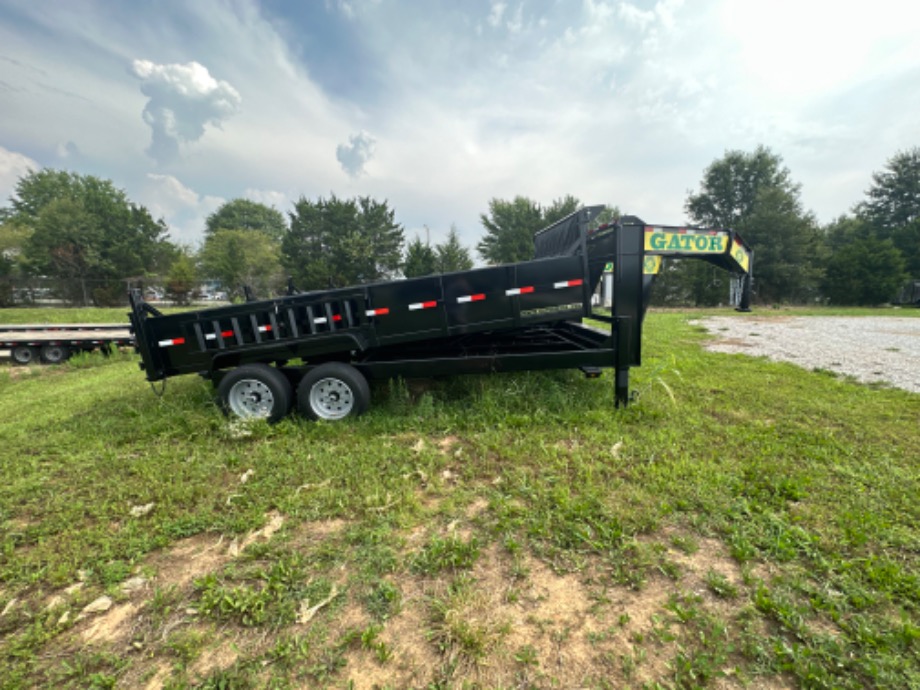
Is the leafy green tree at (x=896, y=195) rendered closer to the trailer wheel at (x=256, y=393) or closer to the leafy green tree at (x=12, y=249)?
the trailer wheel at (x=256, y=393)

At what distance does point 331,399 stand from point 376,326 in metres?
1.03

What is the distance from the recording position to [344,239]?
38031 mm

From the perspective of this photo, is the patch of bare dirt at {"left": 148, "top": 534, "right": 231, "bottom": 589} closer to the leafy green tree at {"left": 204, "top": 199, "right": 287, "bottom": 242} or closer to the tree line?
the tree line

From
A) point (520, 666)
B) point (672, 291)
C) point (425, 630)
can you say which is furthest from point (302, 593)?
point (672, 291)

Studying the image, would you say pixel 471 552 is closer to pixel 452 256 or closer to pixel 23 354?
pixel 23 354

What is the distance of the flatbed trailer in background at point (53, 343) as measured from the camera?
9672 millimetres

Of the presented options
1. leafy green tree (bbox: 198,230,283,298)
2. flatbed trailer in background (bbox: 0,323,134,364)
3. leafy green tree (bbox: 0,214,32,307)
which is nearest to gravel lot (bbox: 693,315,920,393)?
flatbed trailer in background (bbox: 0,323,134,364)

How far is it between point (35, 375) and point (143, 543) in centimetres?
1018

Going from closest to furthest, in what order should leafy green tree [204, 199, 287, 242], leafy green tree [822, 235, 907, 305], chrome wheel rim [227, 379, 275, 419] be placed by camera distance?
chrome wheel rim [227, 379, 275, 419], leafy green tree [822, 235, 907, 305], leafy green tree [204, 199, 287, 242]

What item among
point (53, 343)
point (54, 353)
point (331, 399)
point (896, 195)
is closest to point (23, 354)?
point (54, 353)

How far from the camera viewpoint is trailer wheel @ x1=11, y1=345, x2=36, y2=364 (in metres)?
9.84

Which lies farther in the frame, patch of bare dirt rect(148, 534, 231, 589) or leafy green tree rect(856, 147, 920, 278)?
leafy green tree rect(856, 147, 920, 278)

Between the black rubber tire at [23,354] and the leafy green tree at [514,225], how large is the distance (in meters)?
32.9

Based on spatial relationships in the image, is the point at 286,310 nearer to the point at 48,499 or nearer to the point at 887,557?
the point at 48,499
